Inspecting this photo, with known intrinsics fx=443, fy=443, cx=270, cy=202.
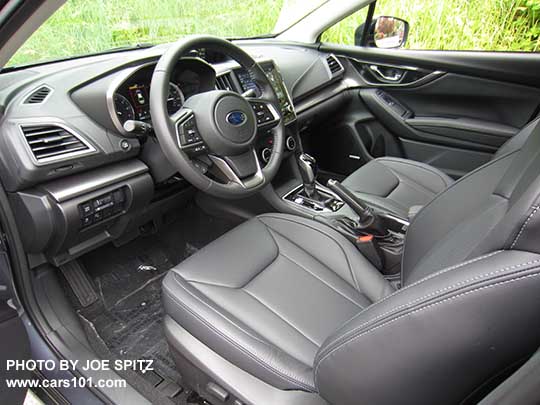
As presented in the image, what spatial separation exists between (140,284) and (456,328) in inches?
58.4

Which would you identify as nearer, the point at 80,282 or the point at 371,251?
the point at 371,251

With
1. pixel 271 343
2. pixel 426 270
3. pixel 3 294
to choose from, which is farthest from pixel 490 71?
pixel 3 294

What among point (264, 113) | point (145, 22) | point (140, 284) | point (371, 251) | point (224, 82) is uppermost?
point (145, 22)

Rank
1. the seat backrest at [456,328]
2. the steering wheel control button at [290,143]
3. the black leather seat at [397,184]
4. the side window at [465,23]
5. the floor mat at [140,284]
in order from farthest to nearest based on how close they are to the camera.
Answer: the side window at [465,23], the steering wheel control button at [290,143], the black leather seat at [397,184], the floor mat at [140,284], the seat backrest at [456,328]

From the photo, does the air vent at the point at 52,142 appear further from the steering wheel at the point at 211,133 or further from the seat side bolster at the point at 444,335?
the seat side bolster at the point at 444,335

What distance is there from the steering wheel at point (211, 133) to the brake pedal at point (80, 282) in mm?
672

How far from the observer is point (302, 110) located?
7.26 ft

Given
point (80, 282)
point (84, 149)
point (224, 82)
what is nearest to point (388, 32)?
point (224, 82)

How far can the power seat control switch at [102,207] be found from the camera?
1.33m

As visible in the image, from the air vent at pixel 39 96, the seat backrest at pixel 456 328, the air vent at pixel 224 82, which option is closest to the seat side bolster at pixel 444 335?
the seat backrest at pixel 456 328

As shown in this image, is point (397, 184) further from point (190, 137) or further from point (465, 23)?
point (465, 23)

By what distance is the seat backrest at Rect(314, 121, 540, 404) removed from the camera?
1.75 ft

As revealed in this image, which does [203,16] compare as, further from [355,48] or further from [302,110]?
[355,48]

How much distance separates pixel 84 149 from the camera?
4.25 ft
